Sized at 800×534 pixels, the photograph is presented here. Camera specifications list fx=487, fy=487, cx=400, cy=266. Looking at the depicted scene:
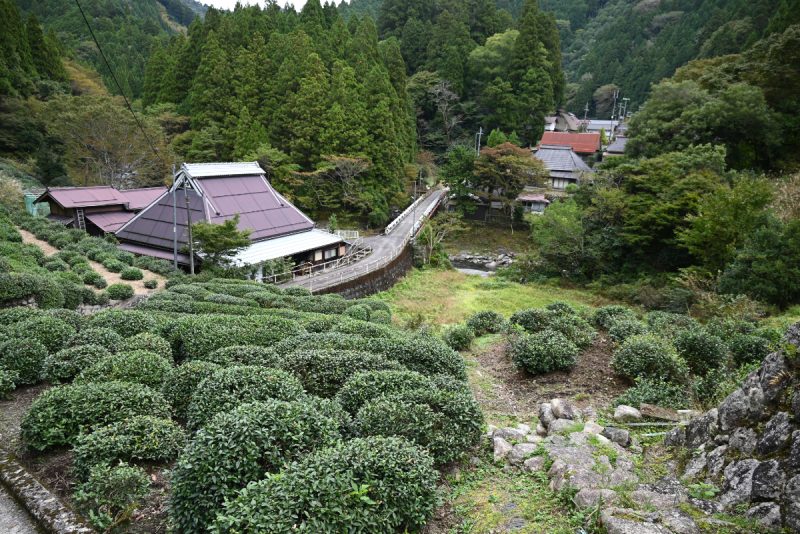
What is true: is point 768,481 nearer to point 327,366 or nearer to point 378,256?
point 327,366

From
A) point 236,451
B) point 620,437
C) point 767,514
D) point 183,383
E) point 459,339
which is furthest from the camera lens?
point 459,339

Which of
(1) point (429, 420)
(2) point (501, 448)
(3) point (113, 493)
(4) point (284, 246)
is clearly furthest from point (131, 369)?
(4) point (284, 246)

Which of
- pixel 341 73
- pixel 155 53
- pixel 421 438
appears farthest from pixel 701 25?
pixel 421 438

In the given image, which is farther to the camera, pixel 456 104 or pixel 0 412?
pixel 456 104

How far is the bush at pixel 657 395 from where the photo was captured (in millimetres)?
7254

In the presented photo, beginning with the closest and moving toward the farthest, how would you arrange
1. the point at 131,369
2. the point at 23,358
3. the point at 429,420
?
the point at 429,420, the point at 131,369, the point at 23,358

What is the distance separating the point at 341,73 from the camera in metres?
35.2

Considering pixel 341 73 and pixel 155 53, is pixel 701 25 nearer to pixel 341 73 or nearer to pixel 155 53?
pixel 341 73

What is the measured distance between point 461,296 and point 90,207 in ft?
65.5

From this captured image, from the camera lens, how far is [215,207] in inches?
921

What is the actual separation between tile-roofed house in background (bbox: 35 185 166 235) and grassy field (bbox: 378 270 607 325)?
14978 mm

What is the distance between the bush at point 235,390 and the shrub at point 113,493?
88 cm

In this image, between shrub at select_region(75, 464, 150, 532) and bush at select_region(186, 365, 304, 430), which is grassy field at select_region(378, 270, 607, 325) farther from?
shrub at select_region(75, 464, 150, 532)

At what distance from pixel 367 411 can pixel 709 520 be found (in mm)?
3215
